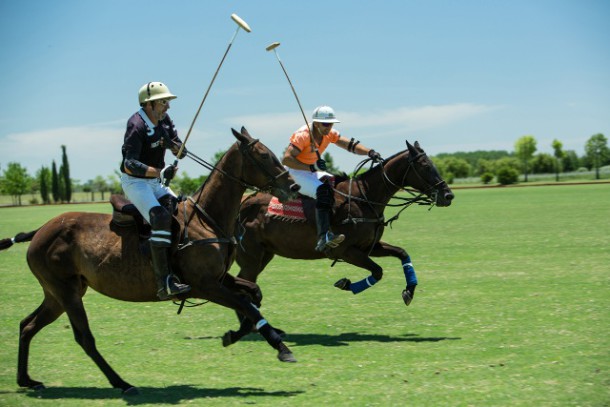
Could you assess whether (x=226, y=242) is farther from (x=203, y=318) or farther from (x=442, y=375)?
(x=203, y=318)

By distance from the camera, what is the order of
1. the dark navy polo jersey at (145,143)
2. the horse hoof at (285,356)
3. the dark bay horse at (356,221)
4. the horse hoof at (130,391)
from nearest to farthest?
the horse hoof at (130,391)
the horse hoof at (285,356)
the dark navy polo jersey at (145,143)
the dark bay horse at (356,221)

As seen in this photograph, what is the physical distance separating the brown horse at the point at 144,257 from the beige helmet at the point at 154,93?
875 millimetres

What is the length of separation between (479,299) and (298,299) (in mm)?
3241

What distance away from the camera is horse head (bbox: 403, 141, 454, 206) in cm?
1143

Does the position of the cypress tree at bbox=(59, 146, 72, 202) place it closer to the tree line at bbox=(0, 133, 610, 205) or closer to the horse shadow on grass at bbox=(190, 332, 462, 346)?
the tree line at bbox=(0, 133, 610, 205)

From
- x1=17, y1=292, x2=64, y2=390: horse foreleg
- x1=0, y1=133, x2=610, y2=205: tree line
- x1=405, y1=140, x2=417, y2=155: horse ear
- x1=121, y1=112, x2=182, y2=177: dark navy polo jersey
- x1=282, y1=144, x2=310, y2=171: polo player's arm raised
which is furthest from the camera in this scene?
x1=0, y1=133, x2=610, y2=205: tree line

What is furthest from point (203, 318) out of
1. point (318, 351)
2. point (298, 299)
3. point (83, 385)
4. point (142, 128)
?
point (142, 128)

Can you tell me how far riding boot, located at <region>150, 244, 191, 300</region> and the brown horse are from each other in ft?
0.56

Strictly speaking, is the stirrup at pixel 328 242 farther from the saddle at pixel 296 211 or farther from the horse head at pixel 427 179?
the horse head at pixel 427 179

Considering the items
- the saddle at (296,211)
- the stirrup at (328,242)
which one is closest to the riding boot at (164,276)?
the stirrup at (328,242)

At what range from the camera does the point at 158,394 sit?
25.1 feet

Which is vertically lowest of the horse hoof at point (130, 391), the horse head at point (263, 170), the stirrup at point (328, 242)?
the horse hoof at point (130, 391)

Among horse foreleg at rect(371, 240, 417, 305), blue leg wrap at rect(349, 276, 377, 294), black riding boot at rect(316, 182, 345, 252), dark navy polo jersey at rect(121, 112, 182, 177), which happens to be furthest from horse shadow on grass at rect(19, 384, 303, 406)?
horse foreleg at rect(371, 240, 417, 305)

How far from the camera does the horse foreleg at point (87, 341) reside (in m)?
7.77
